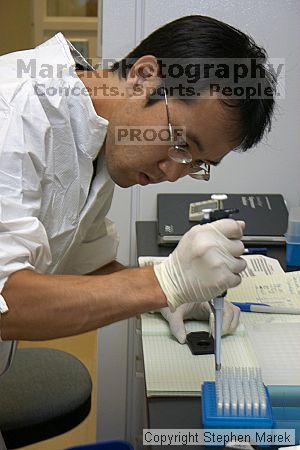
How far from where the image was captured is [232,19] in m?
2.04

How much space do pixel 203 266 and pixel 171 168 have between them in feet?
0.86

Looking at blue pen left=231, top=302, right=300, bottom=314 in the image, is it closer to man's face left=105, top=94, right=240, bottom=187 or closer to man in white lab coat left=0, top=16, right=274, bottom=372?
man in white lab coat left=0, top=16, right=274, bottom=372

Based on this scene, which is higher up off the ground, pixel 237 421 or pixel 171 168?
pixel 171 168

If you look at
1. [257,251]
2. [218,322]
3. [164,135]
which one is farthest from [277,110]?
[218,322]

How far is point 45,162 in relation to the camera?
1.27 meters

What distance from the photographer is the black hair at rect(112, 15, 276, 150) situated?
1296 millimetres

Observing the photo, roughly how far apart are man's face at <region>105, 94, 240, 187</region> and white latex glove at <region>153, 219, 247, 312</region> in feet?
0.63

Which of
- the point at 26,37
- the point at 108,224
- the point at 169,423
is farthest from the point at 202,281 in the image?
the point at 26,37

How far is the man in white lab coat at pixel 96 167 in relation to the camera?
1147 mm

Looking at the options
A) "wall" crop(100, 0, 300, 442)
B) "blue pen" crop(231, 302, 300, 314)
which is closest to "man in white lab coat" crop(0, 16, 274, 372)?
"blue pen" crop(231, 302, 300, 314)

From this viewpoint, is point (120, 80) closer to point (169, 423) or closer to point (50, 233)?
point (50, 233)

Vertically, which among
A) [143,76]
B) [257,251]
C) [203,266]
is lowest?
[257,251]

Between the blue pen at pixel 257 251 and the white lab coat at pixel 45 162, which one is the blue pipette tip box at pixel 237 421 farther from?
the blue pen at pixel 257 251

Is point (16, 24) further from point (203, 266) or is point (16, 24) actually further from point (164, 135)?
point (203, 266)
